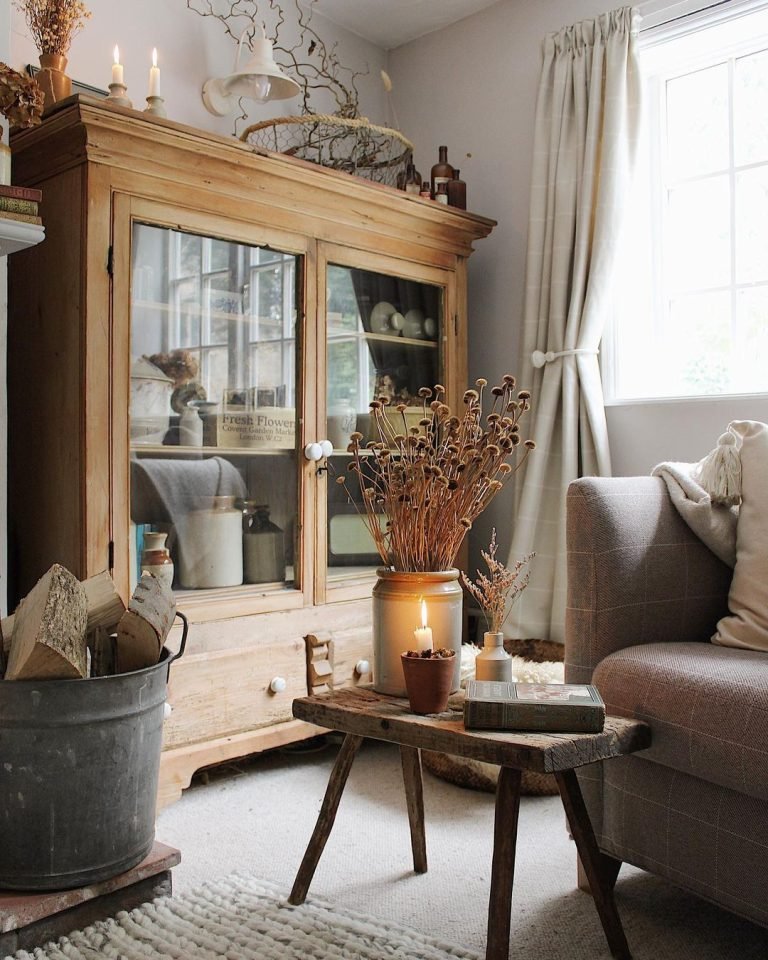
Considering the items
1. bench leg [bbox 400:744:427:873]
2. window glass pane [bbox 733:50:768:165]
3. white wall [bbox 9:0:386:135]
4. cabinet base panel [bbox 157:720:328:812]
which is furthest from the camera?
window glass pane [bbox 733:50:768:165]

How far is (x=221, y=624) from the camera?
2.21m

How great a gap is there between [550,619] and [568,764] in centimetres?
146

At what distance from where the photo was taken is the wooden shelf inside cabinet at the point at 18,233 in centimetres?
161

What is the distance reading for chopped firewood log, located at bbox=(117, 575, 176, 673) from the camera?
1.55 meters

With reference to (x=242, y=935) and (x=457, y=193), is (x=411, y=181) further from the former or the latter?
(x=242, y=935)

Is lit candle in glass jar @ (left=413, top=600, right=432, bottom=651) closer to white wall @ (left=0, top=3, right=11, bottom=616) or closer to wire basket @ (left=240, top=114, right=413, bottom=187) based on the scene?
white wall @ (left=0, top=3, right=11, bottom=616)

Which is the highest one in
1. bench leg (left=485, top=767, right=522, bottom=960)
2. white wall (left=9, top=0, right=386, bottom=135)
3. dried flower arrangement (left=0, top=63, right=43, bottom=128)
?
white wall (left=9, top=0, right=386, bottom=135)

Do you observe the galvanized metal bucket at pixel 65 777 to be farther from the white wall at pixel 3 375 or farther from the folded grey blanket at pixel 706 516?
the folded grey blanket at pixel 706 516

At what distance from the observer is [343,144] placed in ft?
10.4

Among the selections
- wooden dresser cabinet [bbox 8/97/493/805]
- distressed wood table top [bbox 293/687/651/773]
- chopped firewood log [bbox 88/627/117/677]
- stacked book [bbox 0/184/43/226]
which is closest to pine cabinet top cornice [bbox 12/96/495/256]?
wooden dresser cabinet [bbox 8/97/493/805]

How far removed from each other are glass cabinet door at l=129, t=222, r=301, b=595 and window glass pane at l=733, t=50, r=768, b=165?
4.27 feet

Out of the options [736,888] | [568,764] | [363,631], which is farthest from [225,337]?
[736,888]

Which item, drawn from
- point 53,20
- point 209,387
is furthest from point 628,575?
point 53,20

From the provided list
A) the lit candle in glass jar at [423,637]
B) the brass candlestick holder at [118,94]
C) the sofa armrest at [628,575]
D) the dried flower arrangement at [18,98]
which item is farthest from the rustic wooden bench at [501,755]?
the brass candlestick holder at [118,94]
